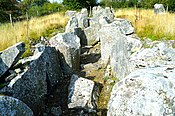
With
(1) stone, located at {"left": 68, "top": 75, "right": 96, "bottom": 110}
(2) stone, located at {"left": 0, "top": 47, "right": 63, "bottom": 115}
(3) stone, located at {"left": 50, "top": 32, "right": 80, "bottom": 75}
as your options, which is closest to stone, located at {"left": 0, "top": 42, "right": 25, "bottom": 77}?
(2) stone, located at {"left": 0, "top": 47, "right": 63, "bottom": 115}

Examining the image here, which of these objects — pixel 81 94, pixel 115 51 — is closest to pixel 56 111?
A: pixel 81 94

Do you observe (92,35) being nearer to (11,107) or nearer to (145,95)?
(11,107)

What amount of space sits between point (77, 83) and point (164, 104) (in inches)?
149

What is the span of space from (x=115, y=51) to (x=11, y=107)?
450 centimetres

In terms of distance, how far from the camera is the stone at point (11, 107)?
11.9ft

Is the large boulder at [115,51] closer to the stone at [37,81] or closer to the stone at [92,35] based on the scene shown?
→ the stone at [37,81]

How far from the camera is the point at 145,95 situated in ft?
10.2

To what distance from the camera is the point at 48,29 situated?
49.5 feet

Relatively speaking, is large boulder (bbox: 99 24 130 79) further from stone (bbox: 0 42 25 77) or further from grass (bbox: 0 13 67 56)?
grass (bbox: 0 13 67 56)

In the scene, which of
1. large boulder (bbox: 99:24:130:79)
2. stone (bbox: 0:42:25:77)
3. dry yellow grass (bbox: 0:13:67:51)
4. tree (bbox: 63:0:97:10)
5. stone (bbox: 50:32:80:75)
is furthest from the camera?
tree (bbox: 63:0:97:10)

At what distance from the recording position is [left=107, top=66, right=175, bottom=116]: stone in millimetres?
3025

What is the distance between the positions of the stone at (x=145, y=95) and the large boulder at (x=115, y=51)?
288 cm

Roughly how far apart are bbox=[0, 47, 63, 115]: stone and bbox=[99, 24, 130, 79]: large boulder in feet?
5.33

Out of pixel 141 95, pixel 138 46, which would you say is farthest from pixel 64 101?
pixel 141 95
